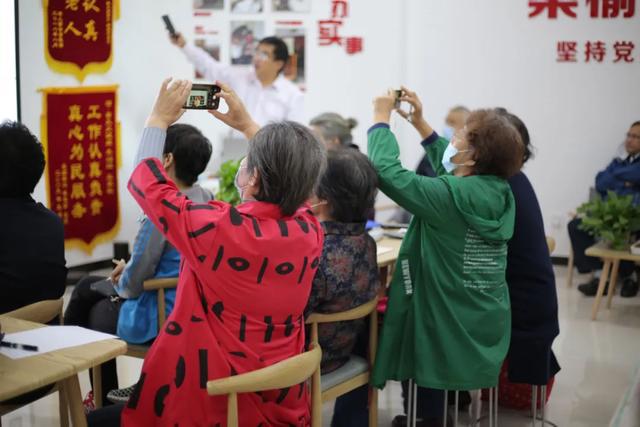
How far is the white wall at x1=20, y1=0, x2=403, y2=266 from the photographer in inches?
247

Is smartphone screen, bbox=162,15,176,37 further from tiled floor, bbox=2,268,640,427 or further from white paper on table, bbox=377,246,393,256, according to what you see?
white paper on table, bbox=377,246,393,256

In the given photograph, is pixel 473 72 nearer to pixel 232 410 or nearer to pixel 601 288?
pixel 601 288

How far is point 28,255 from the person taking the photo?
2.46m

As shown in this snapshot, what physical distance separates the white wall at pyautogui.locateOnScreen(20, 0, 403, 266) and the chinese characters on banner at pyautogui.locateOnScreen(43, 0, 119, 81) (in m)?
0.12

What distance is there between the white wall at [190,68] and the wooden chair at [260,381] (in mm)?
4359

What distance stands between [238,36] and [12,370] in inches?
213

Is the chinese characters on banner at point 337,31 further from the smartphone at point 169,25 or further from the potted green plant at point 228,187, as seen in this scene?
the potted green plant at point 228,187

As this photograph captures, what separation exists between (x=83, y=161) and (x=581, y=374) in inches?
150

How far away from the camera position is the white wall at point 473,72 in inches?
257

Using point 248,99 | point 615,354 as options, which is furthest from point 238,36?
point 615,354

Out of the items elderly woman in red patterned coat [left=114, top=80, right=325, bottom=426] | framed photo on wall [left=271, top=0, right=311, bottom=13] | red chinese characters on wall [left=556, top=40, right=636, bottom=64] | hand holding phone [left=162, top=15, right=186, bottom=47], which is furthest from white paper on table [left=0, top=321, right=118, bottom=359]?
red chinese characters on wall [left=556, top=40, right=636, bottom=64]

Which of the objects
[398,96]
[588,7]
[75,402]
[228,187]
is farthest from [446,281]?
[588,7]

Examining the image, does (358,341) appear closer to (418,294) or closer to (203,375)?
(418,294)

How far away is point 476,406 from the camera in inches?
132
